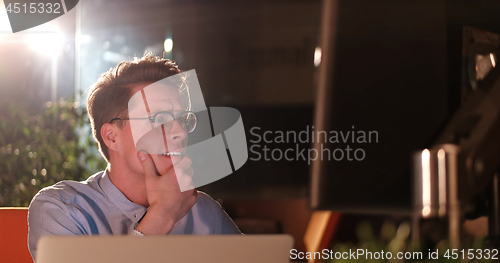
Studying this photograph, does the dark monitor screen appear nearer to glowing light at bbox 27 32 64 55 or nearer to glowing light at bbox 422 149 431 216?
glowing light at bbox 422 149 431 216

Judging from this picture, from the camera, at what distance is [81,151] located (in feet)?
9.95

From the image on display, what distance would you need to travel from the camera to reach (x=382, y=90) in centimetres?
297

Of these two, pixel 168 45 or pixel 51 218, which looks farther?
pixel 168 45

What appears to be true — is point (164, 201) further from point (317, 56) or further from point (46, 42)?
point (46, 42)

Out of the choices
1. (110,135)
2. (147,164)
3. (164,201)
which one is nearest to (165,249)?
(164,201)

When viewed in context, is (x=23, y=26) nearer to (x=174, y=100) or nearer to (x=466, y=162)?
(x=174, y=100)

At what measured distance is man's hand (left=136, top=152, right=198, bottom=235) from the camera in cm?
177

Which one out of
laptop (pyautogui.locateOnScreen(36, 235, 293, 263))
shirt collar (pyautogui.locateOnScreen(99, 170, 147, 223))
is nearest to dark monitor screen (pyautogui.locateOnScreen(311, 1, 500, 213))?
shirt collar (pyautogui.locateOnScreen(99, 170, 147, 223))

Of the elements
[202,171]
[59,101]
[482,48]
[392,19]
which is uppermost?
[392,19]

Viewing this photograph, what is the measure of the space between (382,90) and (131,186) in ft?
5.78

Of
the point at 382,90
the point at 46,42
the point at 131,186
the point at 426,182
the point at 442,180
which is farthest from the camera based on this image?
the point at 46,42

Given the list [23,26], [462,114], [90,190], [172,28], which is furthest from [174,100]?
[462,114]

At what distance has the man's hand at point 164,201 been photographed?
1.77 metres

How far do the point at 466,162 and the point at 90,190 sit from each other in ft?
6.74
